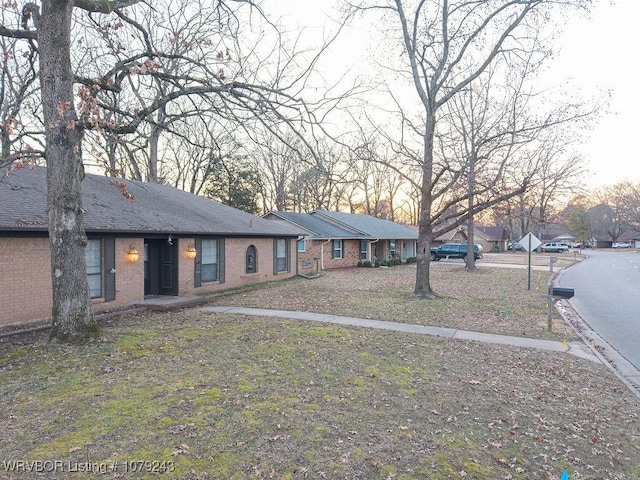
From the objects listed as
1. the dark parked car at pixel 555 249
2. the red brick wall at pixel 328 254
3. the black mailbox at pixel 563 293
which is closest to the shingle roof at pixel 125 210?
the red brick wall at pixel 328 254

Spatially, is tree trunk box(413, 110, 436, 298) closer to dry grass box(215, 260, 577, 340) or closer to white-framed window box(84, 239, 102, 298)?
dry grass box(215, 260, 577, 340)

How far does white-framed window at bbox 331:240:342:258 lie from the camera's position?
2814 centimetres

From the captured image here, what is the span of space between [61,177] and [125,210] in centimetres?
605

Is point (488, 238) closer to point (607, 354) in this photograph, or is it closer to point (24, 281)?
point (607, 354)

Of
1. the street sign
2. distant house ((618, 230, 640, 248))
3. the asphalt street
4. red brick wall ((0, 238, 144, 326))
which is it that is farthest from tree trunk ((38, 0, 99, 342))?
distant house ((618, 230, 640, 248))

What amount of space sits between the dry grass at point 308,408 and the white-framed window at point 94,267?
2.94 metres

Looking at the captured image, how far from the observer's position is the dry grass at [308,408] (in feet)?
12.9

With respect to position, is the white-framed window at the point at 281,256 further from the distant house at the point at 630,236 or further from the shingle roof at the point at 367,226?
the distant house at the point at 630,236

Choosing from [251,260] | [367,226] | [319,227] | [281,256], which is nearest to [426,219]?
[251,260]

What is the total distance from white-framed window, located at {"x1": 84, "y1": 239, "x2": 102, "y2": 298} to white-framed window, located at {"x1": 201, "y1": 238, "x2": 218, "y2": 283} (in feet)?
14.1

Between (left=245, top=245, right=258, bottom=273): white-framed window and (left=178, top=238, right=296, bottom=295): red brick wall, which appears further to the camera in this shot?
(left=245, top=245, right=258, bottom=273): white-framed window

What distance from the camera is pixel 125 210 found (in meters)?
13.2

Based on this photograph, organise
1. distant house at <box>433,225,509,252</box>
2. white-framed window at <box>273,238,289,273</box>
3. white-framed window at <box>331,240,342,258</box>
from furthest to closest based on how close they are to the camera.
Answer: distant house at <box>433,225,509,252</box> → white-framed window at <box>331,240,342,258</box> → white-framed window at <box>273,238,289,273</box>

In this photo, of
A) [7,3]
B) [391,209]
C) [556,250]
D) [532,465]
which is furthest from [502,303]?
[556,250]
